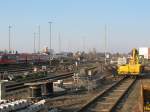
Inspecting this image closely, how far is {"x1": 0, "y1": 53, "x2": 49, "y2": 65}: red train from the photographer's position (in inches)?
2527

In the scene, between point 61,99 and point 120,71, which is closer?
point 61,99

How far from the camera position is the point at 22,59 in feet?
248

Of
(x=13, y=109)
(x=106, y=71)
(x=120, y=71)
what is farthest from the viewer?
(x=106, y=71)

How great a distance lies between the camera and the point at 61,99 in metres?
21.1

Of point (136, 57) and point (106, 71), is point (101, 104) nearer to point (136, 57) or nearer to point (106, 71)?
point (136, 57)

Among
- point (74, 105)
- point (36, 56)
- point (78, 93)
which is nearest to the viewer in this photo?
point (74, 105)

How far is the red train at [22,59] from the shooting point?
211 ft

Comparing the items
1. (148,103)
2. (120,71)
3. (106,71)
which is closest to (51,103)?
(148,103)

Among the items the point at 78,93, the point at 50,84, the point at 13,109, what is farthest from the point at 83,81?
the point at 13,109

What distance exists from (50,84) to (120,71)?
19.4m

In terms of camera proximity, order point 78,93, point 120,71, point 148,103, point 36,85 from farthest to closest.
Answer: point 120,71 < point 78,93 < point 36,85 < point 148,103

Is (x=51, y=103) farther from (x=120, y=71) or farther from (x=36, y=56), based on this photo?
(x=36, y=56)

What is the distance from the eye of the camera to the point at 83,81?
31125mm

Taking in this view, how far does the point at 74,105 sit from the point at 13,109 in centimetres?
541
